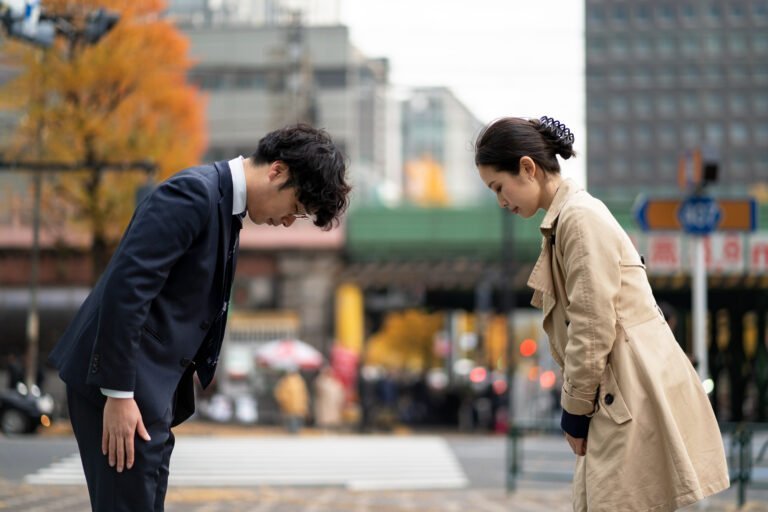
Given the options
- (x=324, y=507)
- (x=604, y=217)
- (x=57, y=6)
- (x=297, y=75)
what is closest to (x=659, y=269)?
(x=324, y=507)

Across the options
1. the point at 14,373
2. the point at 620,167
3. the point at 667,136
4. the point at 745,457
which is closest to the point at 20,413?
the point at 14,373

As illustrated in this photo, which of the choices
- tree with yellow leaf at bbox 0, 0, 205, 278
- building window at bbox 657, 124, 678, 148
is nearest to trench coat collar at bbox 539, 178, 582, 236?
tree with yellow leaf at bbox 0, 0, 205, 278

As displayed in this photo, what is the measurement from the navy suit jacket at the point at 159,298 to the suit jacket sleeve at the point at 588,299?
0.92 m

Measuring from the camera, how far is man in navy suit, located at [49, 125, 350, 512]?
301cm

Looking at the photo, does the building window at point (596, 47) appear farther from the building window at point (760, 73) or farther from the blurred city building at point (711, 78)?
the building window at point (760, 73)

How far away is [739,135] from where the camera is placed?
78.2m

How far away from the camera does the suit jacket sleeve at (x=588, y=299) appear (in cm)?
319

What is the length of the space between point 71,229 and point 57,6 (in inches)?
178

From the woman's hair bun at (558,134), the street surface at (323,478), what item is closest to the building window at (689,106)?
the street surface at (323,478)

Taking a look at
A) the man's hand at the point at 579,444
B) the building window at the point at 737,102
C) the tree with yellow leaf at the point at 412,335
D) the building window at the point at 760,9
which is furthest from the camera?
the tree with yellow leaf at the point at 412,335

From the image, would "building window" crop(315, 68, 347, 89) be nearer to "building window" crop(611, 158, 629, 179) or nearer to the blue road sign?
"building window" crop(611, 158, 629, 179)

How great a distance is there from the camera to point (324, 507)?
9.18m

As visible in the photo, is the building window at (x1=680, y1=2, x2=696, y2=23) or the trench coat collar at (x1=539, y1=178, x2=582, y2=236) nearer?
the trench coat collar at (x1=539, y1=178, x2=582, y2=236)

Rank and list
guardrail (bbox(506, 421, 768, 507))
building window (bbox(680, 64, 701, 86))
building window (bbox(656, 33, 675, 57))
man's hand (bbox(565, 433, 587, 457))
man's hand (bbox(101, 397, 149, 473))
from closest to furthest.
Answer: man's hand (bbox(101, 397, 149, 473)) → man's hand (bbox(565, 433, 587, 457)) → guardrail (bbox(506, 421, 768, 507)) → building window (bbox(656, 33, 675, 57)) → building window (bbox(680, 64, 701, 86))
